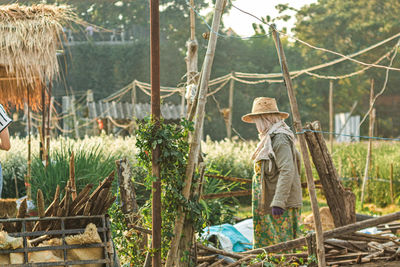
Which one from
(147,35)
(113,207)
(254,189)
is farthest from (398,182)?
(147,35)

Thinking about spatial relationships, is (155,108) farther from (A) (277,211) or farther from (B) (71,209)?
(A) (277,211)

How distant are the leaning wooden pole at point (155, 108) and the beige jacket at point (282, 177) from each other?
3.36 feet

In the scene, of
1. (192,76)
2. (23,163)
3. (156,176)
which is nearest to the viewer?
(156,176)

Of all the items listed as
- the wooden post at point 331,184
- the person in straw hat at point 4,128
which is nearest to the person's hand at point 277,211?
the wooden post at point 331,184

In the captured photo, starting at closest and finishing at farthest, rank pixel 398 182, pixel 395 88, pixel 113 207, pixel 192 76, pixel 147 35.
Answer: pixel 113 207 → pixel 192 76 → pixel 398 182 → pixel 395 88 → pixel 147 35

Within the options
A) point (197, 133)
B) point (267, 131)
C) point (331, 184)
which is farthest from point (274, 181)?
point (331, 184)

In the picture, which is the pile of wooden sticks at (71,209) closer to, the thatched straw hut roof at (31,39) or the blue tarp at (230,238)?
the blue tarp at (230,238)

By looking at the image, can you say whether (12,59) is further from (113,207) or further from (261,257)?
(261,257)

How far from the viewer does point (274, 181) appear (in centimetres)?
428

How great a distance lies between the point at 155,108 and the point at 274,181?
1288mm

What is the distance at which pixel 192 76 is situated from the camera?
614cm

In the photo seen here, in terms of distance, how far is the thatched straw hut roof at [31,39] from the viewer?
6.87 m

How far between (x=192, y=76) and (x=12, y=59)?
2.41 meters

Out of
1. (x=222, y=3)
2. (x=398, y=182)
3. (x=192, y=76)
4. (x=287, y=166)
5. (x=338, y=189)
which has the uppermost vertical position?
(x=222, y=3)
